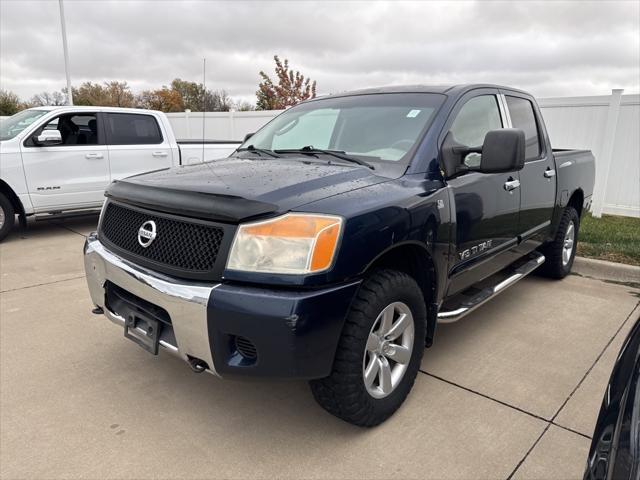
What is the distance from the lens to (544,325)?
13.0 ft

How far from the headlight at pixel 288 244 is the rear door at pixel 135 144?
19.5 ft

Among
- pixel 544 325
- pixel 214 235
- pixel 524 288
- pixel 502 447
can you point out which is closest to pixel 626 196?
pixel 524 288

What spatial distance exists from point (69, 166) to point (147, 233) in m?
5.28

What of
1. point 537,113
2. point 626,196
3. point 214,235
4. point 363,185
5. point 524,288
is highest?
point 537,113

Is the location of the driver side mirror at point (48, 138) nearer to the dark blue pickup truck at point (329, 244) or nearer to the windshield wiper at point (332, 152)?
the dark blue pickup truck at point (329, 244)

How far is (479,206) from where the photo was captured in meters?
3.18

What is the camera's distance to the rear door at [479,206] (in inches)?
119

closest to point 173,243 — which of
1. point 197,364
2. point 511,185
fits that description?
point 197,364

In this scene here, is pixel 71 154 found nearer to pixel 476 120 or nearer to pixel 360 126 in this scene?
pixel 360 126

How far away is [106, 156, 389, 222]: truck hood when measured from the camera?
218cm

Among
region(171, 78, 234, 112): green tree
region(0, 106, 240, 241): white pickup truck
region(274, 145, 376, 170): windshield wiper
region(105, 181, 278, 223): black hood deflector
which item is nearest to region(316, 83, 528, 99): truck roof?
region(274, 145, 376, 170): windshield wiper

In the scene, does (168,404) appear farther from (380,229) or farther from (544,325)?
(544,325)

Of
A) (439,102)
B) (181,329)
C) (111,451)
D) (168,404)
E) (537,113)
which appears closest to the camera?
(181,329)

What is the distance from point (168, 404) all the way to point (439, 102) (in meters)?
2.47
